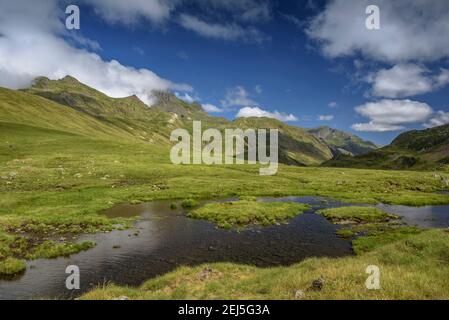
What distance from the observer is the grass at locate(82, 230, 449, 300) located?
1545 cm

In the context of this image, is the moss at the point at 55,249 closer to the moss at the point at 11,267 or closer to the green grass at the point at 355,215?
the moss at the point at 11,267

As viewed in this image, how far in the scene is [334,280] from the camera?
672 inches

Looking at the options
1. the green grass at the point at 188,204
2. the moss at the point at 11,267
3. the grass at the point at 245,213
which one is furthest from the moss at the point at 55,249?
the green grass at the point at 188,204

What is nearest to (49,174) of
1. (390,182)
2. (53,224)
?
(53,224)

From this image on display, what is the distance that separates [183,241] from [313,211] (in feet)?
102

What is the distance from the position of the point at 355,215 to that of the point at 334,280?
41.9 m

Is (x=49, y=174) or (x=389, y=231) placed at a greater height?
(x=49, y=174)

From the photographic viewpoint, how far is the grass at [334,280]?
15.5m

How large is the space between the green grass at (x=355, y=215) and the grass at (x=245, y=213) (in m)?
5.91

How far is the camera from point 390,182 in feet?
360

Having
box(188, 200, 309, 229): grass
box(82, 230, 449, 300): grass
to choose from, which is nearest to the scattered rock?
box(82, 230, 449, 300): grass

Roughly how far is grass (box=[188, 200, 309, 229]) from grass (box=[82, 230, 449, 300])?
22.5 m

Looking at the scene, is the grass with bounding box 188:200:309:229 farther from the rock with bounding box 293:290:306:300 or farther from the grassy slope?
the rock with bounding box 293:290:306:300
